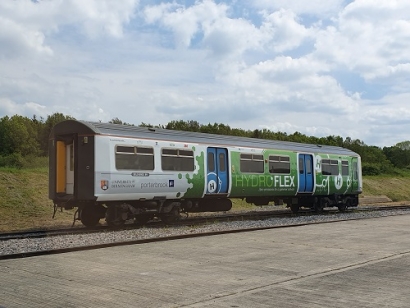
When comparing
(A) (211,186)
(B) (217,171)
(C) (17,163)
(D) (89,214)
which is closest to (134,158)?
(D) (89,214)

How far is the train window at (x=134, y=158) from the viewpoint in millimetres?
15789

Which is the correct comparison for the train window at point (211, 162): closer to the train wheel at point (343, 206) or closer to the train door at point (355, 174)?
the train wheel at point (343, 206)

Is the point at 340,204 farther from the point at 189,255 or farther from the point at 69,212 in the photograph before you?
the point at 189,255

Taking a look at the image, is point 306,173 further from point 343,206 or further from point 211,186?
point 211,186

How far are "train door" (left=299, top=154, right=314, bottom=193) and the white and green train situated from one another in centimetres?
18

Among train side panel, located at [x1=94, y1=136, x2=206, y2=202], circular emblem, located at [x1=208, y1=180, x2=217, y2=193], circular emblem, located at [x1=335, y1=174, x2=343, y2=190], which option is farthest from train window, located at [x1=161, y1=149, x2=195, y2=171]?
circular emblem, located at [x1=335, y1=174, x2=343, y2=190]

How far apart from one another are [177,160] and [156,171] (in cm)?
100

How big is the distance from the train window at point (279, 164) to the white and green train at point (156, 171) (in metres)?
0.04

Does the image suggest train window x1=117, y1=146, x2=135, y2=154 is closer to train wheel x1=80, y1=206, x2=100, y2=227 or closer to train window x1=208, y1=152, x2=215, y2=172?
train wheel x1=80, y1=206, x2=100, y2=227

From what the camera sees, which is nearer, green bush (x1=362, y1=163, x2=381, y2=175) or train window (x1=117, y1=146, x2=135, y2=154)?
train window (x1=117, y1=146, x2=135, y2=154)

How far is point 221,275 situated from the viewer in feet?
26.9

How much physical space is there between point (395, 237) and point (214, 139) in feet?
25.9

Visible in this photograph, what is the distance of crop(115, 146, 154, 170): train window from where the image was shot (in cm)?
1579

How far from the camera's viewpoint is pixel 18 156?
2880 centimetres
